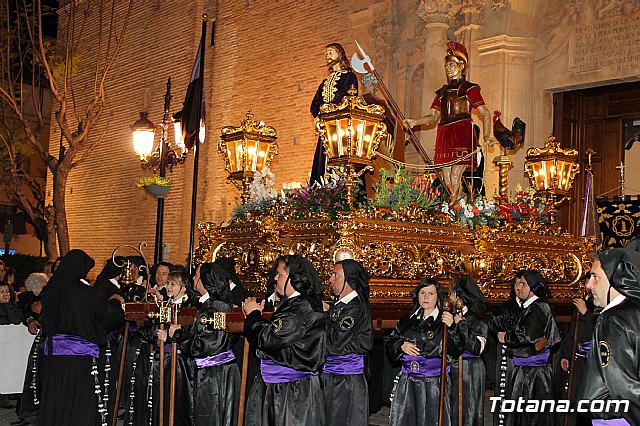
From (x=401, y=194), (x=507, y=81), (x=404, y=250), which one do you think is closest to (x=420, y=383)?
(x=404, y=250)

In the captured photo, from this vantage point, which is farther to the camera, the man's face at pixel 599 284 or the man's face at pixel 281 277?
the man's face at pixel 281 277

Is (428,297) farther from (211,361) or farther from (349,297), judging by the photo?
(211,361)

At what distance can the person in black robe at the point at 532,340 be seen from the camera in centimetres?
788

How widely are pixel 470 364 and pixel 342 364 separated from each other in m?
1.35

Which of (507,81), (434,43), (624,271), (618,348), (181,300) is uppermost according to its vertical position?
(434,43)

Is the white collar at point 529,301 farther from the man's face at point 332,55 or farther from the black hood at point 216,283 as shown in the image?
the man's face at point 332,55

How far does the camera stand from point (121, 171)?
2552 cm

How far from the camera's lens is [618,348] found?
12.6ft

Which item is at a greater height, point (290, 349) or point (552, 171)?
point (552, 171)

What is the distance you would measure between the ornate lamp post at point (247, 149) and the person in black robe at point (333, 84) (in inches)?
27.5

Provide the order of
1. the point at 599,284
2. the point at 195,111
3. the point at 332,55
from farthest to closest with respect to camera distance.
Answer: the point at 195,111 < the point at 332,55 < the point at 599,284

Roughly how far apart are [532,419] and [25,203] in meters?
17.7

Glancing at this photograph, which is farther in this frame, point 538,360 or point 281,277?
point 538,360

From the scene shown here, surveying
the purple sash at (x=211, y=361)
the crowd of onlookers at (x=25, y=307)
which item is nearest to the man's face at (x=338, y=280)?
the purple sash at (x=211, y=361)
